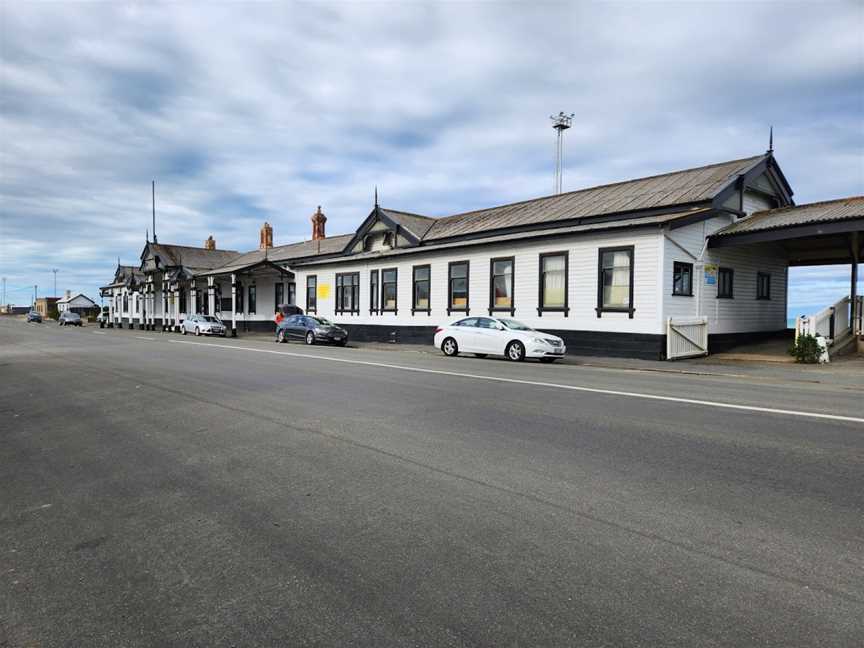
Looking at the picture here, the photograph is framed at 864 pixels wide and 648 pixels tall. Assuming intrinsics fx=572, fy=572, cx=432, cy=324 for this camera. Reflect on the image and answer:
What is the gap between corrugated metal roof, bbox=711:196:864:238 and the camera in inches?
682

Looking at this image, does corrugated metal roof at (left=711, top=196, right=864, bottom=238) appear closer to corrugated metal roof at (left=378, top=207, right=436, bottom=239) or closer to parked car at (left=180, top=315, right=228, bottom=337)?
corrugated metal roof at (left=378, top=207, right=436, bottom=239)

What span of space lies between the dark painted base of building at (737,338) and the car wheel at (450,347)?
9.06 meters

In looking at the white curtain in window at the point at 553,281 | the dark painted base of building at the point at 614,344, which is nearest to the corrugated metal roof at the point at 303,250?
the white curtain in window at the point at 553,281

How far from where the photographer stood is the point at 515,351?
18469mm

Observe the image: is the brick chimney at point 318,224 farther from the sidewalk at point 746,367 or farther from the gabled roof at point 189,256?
the sidewalk at point 746,367

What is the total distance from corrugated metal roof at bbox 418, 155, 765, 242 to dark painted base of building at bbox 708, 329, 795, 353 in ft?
16.8

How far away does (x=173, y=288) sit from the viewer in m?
52.8

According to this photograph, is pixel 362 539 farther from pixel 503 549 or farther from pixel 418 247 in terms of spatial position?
pixel 418 247

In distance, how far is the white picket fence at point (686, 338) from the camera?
1864cm

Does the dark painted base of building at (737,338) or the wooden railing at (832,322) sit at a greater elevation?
the wooden railing at (832,322)

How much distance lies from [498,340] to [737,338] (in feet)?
32.9

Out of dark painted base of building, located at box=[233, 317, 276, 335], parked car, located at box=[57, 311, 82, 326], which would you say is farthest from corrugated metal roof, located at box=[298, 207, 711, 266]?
parked car, located at box=[57, 311, 82, 326]

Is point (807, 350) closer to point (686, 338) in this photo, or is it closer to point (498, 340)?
point (686, 338)

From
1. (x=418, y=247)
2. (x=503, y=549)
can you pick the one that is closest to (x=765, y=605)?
(x=503, y=549)
